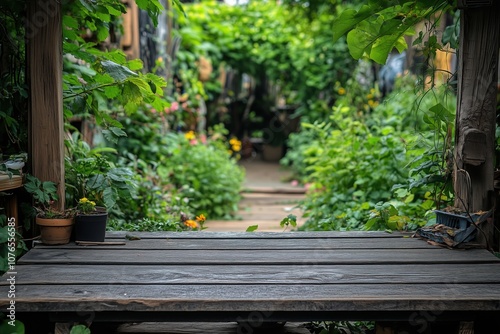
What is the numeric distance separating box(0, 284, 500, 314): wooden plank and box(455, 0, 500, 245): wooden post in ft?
2.66

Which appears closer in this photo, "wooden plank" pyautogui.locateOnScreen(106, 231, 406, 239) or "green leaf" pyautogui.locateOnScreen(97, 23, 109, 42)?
"wooden plank" pyautogui.locateOnScreen(106, 231, 406, 239)

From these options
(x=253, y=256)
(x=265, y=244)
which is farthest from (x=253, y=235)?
(x=253, y=256)

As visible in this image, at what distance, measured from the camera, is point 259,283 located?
227cm

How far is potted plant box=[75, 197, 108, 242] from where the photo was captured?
2.82 metres

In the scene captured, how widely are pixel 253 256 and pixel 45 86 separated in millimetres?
1360

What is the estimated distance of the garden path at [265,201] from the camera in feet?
19.2

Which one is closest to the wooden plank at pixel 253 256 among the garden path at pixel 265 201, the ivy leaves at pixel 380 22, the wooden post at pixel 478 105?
the wooden post at pixel 478 105

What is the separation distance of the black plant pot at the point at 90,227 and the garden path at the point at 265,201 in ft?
6.74

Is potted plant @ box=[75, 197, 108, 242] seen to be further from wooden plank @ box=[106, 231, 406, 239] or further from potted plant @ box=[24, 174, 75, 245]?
wooden plank @ box=[106, 231, 406, 239]

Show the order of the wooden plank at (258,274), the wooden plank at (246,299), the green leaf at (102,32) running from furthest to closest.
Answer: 1. the green leaf at (102,32)
2. the wooden plank at (258,274)
3. the wooden plank at (246,299)

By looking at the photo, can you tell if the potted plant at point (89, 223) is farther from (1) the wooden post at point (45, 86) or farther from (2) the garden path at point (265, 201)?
(2) the garden path at point (265, 201)

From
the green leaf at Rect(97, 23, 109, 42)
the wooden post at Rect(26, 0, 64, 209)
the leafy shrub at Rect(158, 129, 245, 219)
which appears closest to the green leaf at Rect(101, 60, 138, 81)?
the wooden post at Rect(26, 0, 64, 209)

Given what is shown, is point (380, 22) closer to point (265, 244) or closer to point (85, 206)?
point (265, 244)

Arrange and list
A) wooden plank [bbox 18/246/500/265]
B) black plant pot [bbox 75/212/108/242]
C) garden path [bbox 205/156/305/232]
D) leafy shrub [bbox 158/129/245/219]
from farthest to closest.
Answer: leafy shrub [bbox 158/129/245/219], garden path [bbox 205/156/305/232], black plant pot [bbox 75/212/108/242], wooden plank [bbox 18/246/500/265]
